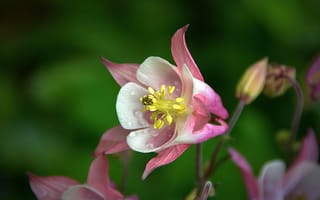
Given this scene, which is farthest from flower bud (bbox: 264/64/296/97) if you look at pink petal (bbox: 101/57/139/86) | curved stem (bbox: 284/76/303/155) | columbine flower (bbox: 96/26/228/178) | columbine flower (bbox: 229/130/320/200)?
pink petal (bbox: 101/57/139/86)

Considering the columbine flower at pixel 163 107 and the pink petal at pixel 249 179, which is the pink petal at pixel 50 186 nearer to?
the columbine flower at pixel 163 107

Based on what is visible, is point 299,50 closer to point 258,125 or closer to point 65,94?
point 258,125

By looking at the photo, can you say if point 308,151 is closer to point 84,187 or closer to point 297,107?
point 297,107

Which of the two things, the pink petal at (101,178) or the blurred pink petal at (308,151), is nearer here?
the pink petal at (101,178)

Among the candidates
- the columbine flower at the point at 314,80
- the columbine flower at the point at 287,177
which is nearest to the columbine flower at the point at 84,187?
the columbine flower at the point at 287,177

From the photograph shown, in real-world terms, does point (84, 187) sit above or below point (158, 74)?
below

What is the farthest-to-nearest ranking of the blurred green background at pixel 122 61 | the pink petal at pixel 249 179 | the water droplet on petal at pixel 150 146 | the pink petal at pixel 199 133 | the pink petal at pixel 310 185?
the blurred green background at pixel 122 61, the pink petal at pixel 310 185, the pink petal at pixel 249 179, the water droplet on petal at pixel 150 146, the pink petal at pixel 199 133

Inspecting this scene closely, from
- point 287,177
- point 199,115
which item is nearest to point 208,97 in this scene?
point 199,115

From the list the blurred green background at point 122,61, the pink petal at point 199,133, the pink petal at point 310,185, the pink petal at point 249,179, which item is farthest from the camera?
the blurred green background at point 122,61
